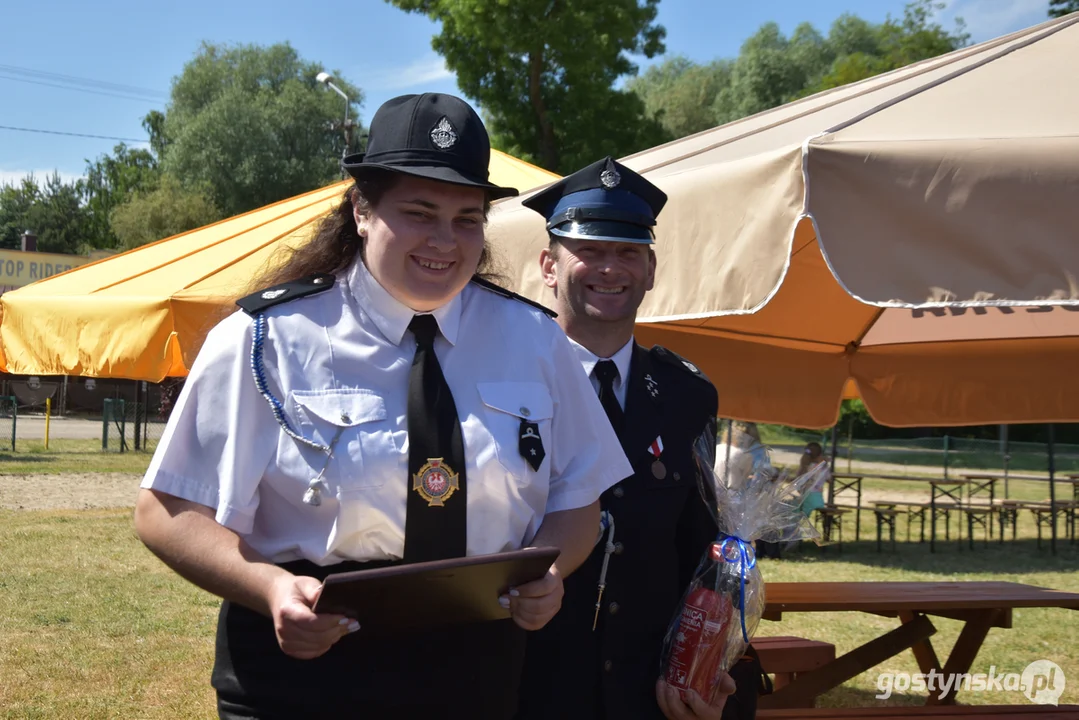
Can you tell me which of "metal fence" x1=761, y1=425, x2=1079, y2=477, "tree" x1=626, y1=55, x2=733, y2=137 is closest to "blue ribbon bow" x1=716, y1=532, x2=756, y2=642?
"metal fence" x1=761, y1=425, x2=1079, y2=477

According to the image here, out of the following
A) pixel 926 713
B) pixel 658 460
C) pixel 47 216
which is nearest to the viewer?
pixel 658 460

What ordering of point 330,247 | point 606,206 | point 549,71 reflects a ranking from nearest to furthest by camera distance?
point 330,247 → point 606,206 → point 549,71

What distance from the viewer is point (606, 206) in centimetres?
296

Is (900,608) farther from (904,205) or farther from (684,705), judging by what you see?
(904,205)

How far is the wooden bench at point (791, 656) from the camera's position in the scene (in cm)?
552

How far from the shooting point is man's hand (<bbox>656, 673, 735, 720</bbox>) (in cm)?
265

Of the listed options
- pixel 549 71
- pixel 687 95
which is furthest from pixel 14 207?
pixel 549 71

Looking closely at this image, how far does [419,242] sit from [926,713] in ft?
11.4

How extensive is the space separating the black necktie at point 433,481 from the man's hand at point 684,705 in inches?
38.7

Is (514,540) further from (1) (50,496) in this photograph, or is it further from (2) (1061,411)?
(1) (50,496)

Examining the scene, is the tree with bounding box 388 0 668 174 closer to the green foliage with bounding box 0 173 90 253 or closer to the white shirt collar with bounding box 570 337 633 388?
the white shirt collar with bounding box 570 337 633 388

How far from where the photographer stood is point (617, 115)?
78.8ft

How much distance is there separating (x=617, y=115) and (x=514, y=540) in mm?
22806

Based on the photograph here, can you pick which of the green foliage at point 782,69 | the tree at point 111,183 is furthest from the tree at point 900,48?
the tree at point 111,183
